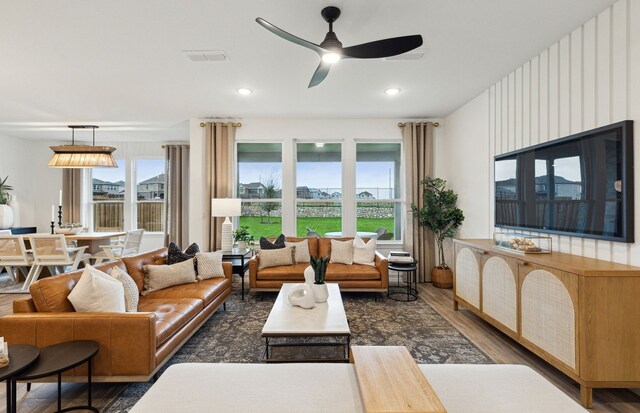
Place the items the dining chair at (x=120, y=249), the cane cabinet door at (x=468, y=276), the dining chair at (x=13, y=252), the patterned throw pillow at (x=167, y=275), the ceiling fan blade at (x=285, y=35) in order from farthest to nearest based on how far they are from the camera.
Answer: the dining chair at (x=120, y=249)
the dining chair at (x=13, y=252)
the cane cabinet door at (x=468, y=276)
the patterned throw pillow at (x=167, y=275)
the ceiling fan blade at (x=285, y=35)

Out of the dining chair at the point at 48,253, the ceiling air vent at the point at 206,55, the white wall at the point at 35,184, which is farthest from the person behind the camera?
the white wall at the point at 35,184

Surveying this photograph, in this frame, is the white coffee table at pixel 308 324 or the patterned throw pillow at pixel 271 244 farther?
the patterned throw pillow at pixel 271 244

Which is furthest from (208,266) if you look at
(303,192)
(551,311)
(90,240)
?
(551,311)

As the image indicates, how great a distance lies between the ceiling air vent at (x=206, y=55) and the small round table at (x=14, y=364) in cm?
268

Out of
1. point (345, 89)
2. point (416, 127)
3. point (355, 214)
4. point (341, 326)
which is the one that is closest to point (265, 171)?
point (355, 214)

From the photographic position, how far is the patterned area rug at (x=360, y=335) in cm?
260

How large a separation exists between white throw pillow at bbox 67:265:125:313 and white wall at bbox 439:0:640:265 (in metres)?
3.67

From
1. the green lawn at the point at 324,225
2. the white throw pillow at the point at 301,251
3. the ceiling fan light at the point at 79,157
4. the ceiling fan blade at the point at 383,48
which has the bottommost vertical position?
the white throw pillow at the point at 301,251

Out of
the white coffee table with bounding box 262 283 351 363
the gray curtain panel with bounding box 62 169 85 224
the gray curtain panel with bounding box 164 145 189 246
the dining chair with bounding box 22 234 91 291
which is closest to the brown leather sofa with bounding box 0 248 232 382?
the white coffee table with bounding box 262 283 351 363

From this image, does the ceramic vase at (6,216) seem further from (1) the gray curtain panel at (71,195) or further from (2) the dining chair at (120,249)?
(2) the dining chair at (120,249)

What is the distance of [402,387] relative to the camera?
1.17 metres

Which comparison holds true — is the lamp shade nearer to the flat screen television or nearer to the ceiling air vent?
the ceiling air vent

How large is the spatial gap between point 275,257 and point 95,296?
7.93 feet

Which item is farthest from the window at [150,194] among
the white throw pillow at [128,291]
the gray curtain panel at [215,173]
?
the white throw pillow at [128,291]
